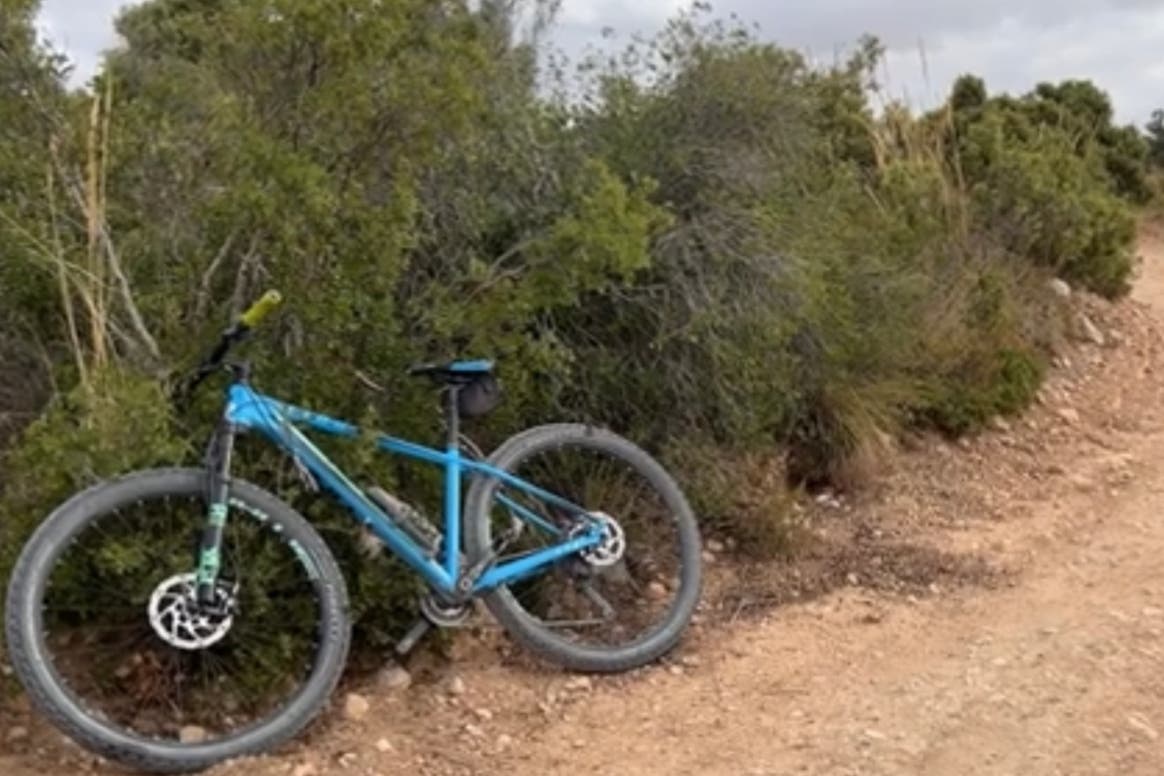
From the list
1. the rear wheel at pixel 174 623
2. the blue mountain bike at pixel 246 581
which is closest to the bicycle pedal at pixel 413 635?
the blue mountain bike at pixel 246 581

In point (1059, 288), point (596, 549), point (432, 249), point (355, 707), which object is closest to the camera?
point (355, 707)

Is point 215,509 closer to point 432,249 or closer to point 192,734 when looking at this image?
point 192,734

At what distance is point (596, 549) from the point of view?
4684mm

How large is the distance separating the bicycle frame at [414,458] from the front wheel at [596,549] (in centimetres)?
6

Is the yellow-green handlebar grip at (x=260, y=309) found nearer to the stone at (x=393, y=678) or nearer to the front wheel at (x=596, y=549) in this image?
the front wheel at (x=596, y=549)

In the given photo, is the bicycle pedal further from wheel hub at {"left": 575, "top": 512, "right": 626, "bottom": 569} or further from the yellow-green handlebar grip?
the yellow-green handlebar grip

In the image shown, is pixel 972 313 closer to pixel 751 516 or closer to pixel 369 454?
pixel 751 516

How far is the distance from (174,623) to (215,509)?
30 cm

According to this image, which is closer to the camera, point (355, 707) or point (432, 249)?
point (355, 707)

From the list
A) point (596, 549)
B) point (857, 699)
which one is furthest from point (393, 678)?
point (857, 699)

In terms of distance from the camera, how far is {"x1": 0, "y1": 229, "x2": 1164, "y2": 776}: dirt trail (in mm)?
3904

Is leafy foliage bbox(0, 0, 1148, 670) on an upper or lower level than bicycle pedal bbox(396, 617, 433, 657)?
upper

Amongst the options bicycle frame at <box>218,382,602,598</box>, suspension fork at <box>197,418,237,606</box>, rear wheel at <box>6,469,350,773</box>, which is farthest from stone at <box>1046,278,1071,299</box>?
suspension fork at <box>197,418,237,606</box>

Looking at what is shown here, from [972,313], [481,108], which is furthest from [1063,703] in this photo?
[972,313]
